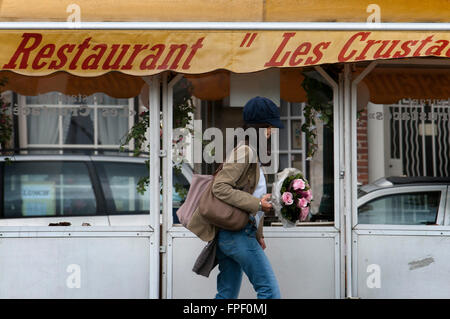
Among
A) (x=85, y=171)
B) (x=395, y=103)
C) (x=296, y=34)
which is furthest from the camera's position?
(x=85, y=171)

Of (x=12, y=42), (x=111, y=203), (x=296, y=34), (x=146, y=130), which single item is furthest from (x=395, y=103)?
(x=12, y=42)

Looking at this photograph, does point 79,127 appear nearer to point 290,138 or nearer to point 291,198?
point 290,138

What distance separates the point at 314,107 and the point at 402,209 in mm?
1194

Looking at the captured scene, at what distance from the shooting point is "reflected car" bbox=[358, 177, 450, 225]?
6.13m

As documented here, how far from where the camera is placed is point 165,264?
581cm

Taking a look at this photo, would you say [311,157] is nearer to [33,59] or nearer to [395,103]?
[395,103]

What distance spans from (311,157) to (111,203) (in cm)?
183

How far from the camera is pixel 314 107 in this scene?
6027 mm

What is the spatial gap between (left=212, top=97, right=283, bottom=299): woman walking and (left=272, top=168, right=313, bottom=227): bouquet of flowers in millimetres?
76

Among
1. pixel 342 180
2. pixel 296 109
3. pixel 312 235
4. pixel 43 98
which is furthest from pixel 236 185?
pixel 43 98

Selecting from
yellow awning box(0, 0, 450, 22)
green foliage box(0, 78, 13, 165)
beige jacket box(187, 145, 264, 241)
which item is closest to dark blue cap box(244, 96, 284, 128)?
beige jacket box(187, 145, 264, 241)

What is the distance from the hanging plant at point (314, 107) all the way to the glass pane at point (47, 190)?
200 cm

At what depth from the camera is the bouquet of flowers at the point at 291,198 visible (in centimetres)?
471
